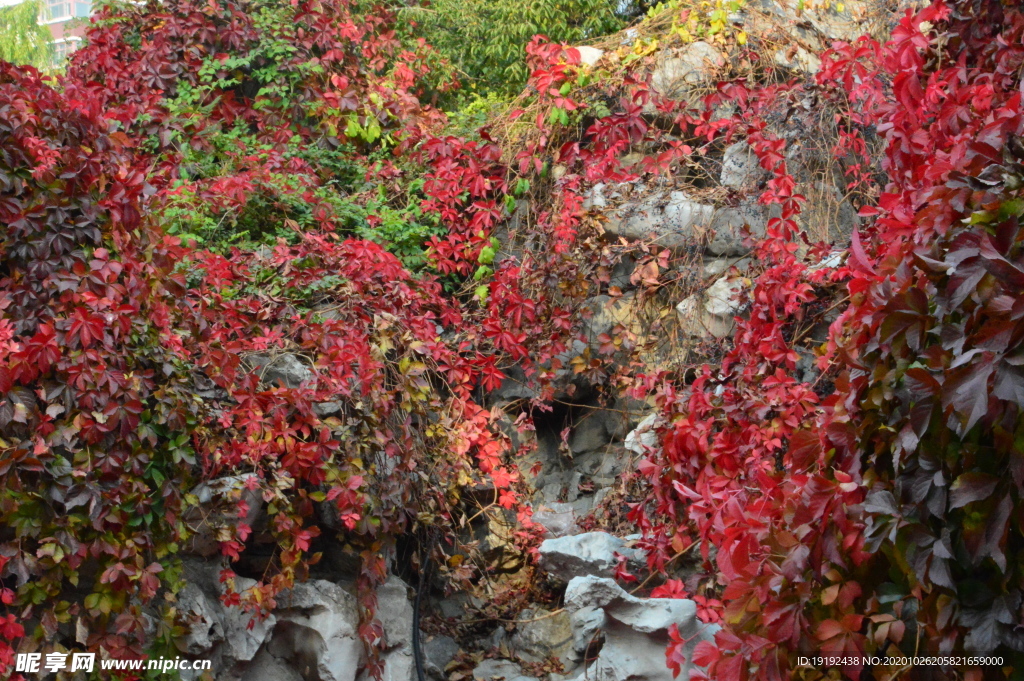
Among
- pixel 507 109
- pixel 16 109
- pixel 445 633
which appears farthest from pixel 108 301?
pixel 507 109

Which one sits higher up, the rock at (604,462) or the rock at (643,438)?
the rock at (643,438)

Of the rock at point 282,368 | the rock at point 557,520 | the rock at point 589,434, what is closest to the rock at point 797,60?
A: the rock at point 589,434

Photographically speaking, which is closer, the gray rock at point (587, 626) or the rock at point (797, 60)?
the gray rock at point (587, 626)

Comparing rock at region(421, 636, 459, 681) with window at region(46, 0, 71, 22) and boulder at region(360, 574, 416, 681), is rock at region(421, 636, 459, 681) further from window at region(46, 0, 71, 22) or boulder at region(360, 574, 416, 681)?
window at region(46, 0, 71, 22)

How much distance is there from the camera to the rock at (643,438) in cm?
385

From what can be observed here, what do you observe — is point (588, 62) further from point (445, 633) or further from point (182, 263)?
point (445, 633)

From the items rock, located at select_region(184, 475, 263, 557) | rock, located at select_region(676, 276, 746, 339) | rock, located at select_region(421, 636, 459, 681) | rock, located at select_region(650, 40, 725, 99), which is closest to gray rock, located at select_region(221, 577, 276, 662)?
rock, located at select_region(184, 475, 263, 557)

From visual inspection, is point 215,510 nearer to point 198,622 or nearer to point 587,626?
point 198,622

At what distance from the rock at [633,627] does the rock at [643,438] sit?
79 centimetres

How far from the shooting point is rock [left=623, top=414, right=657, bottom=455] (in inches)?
152

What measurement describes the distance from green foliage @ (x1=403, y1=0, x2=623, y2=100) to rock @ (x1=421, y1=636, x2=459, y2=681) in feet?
13.7

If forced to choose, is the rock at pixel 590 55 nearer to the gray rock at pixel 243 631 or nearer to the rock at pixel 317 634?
the rock at pixel 317 634

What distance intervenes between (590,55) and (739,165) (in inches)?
53.9

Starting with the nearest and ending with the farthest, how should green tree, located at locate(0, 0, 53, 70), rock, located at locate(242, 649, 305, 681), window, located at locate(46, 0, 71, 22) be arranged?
rock, located at locate(242, 649, 305, 681), green tree, located at locate(0, 0, 53, 70), window, located at locate(46, 0, 71, 22)
